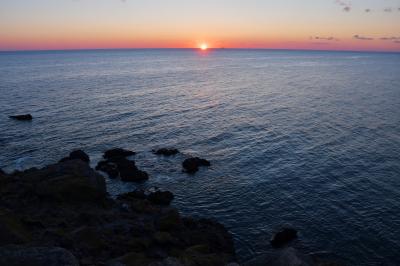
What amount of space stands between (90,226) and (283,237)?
63.0ft

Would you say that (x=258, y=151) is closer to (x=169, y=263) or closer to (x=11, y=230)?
(x=169, y=263)

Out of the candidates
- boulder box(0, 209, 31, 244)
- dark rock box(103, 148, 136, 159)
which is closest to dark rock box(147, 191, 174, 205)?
boulder box(0, 209, 31, 244)

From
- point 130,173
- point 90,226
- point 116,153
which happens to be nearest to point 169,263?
point 90,226

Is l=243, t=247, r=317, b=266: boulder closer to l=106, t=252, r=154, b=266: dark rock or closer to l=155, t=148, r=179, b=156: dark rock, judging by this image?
l=106, t=252, r=154, b=266: dark rock

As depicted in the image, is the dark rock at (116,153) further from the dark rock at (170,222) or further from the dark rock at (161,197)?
the dark rock at (170,222)

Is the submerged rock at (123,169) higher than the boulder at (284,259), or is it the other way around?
the boulder at (284,259)

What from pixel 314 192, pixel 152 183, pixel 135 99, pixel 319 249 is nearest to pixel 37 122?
pixel 135 99

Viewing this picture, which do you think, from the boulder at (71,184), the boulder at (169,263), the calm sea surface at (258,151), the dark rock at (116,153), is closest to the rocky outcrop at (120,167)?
the dark rock at (116,153)

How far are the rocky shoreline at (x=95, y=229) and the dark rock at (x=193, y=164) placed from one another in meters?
8.05

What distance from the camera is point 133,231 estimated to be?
35.2m

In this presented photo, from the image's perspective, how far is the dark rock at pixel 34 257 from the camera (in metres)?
22.5

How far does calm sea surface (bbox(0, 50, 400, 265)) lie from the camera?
132ft

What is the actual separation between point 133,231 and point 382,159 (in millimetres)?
42559

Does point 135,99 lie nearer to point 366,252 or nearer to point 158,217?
point 158,217
